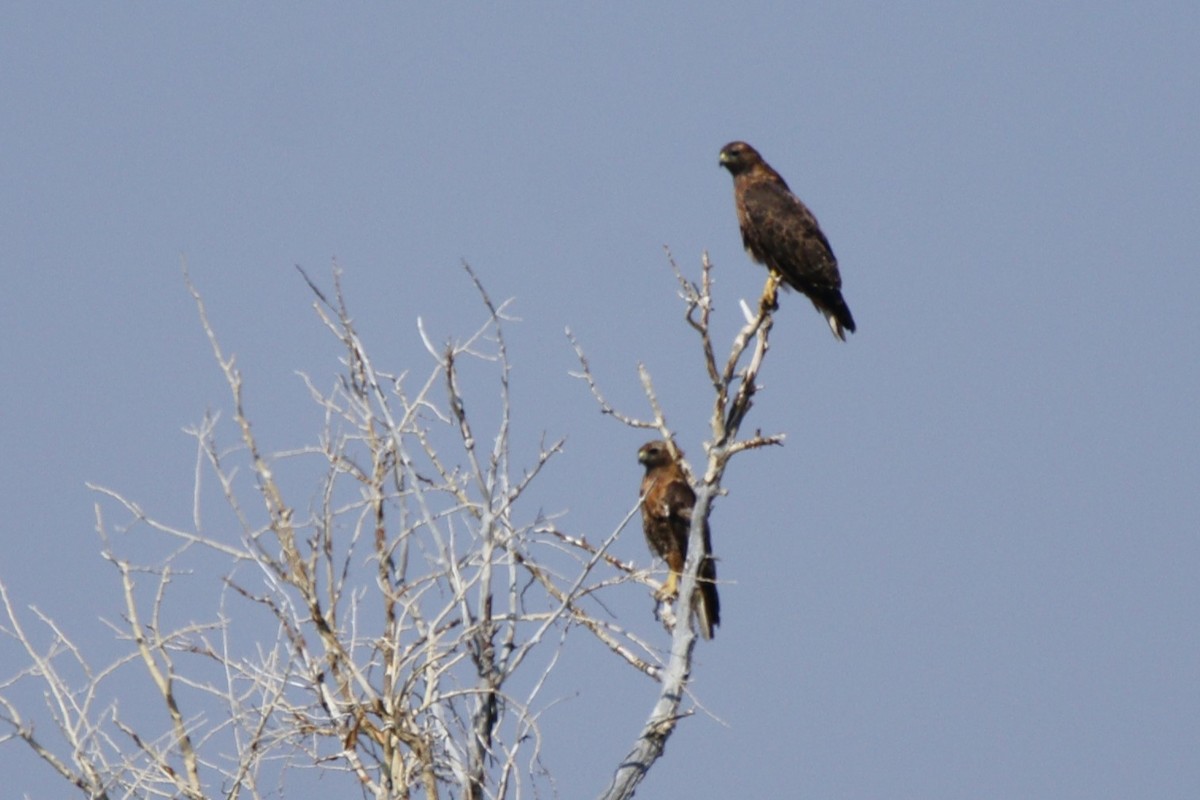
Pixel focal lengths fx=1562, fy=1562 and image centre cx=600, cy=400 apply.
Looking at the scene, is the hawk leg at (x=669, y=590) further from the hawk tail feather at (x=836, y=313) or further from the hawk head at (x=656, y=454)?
the hawk tail feather at (x=836, y=313)

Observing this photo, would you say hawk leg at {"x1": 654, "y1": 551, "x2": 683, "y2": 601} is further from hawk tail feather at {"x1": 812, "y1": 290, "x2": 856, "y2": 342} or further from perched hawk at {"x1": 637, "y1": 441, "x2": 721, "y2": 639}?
hawk tail feather at {"x1": 812, "y1": 290, "x2": 856, "y2": 342}

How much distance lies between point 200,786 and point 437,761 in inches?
29.5

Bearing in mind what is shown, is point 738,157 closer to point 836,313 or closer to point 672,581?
point 836,313

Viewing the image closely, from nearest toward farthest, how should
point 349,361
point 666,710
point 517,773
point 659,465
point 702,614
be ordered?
point 517,773, point 349,361, point 666,710, point 702,614, point 659,465

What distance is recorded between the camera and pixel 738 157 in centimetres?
959

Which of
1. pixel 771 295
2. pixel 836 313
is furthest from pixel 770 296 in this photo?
pixel 836 313

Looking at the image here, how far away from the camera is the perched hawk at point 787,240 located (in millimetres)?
8648

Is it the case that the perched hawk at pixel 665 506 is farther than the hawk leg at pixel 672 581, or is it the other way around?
the perched hawk at pixel 665 506

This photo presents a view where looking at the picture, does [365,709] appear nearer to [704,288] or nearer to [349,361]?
[349,361]

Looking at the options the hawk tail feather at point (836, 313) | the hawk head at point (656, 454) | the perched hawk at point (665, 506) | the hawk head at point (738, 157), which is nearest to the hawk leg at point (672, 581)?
the perched hawk at point (665, 506)

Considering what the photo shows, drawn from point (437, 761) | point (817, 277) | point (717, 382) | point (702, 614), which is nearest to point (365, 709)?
point (437, 761)

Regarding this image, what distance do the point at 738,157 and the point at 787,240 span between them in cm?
101

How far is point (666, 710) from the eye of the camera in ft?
18.7

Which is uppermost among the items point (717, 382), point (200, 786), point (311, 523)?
point (717, 382)
